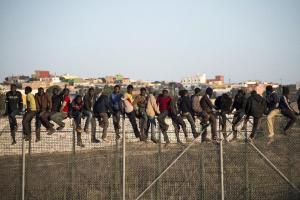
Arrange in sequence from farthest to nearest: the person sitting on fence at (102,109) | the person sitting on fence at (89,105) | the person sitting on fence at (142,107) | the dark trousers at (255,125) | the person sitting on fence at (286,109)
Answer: the person sitting on fence at (102,109)
the person sitting on fence at (142,107)
the person sitting on fence at (89,105)
the person sitting on fence at (286,109)
the dark trousers at (255,125)

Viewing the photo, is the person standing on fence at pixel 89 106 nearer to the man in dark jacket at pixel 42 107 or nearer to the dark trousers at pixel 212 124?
the man in dark jacket at pixel 42 107

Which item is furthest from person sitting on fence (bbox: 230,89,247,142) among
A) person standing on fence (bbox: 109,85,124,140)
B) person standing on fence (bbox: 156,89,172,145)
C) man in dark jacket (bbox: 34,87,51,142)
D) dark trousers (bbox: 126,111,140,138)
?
man in dark jacket (bbox: 34,87,51,142)

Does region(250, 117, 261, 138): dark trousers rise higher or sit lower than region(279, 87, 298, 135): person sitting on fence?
lower

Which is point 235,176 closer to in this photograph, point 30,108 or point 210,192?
point 210,192

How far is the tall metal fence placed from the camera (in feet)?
36.8

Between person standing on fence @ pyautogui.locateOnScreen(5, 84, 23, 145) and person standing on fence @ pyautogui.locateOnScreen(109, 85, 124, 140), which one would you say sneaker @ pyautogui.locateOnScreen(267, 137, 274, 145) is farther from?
person standing on fence @ pyautogui.locateOnScreen(5, 84, 23, 145)

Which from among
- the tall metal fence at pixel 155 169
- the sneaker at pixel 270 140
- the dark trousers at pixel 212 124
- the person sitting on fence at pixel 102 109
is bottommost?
the tall metal fence at pixel 155 169

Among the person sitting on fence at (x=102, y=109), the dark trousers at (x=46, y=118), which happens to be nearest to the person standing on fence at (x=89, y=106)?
the person sitting on fence at (x=102, y=109)

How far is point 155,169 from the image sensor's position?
1128 centimetres

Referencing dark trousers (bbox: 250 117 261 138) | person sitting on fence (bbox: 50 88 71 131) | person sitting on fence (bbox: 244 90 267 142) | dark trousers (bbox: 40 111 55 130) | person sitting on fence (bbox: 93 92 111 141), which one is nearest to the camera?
dark trousers (bbox: 250 117 261 138)

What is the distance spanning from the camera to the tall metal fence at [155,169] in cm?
1121

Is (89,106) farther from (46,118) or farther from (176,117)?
(176,117)

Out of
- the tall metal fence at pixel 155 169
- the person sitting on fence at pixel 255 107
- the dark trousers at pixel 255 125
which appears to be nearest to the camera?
the tall metal fence at pixel 155 169

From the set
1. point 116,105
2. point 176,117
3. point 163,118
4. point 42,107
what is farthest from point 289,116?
point 42,107
